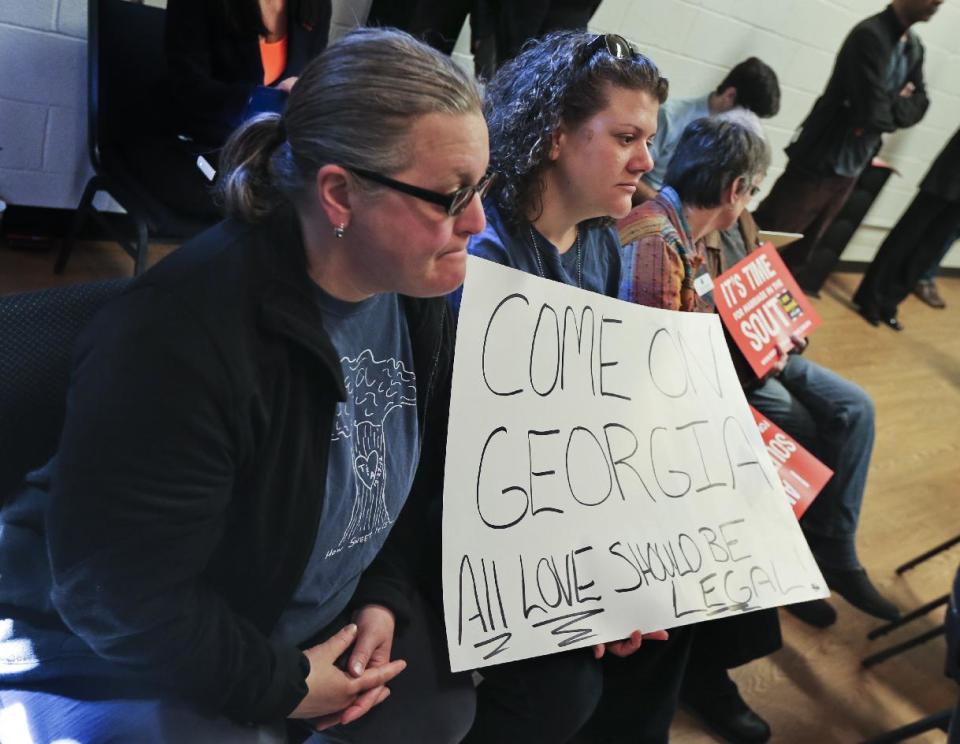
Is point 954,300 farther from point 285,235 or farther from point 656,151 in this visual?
point 285,235

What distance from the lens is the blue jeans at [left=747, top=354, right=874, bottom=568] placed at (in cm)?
210

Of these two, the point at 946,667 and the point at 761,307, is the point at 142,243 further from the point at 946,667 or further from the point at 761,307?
the point at 946,667

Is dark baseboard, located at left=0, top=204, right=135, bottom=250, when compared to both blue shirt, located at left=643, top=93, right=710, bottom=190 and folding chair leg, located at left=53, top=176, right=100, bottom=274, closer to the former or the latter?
folding chair leg, located at left=53, top=176, right=100, bottom=274

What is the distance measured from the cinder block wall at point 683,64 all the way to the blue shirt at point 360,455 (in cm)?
77

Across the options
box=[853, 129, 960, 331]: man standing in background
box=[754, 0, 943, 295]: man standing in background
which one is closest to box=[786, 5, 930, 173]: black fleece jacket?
box=[754, 0, 943, 295]: man standing in background

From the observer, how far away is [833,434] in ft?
6.94

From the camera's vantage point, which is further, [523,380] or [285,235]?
[523,380]

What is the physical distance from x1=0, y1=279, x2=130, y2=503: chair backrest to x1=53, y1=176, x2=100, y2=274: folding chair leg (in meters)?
1.50

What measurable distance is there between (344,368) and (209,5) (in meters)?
1.46

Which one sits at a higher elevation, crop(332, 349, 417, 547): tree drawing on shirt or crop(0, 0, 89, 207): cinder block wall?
crop(332, 349, 417, 547): tree drawing on shirt

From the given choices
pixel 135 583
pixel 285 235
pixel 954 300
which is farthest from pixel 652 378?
pixel 954 300

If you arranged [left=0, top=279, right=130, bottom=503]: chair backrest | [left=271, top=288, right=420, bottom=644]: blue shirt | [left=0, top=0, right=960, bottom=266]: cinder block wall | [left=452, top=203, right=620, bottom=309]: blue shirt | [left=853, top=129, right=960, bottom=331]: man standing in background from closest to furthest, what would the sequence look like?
[left=0, top=279, right=130, bottom=503]: chair backrest < [left=271, top=288, right=420, bottom=644]: blue shirt < [left=452, top=203, right=620, bottom=309]: blue shirt < [left=0, top=0, right=960, bottom=266]: cinder block wall < [left=853, top=129, right=960, bottom=331]: man standing in background

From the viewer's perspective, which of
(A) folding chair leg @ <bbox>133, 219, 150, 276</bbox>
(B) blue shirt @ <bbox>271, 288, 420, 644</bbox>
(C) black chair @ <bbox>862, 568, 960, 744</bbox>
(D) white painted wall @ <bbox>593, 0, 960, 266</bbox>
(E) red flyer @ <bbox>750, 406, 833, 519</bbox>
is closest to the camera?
(B) blue shirt @ <bbox>271, 288, 420, 644</bbox>

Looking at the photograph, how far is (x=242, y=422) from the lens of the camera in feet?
2.46
